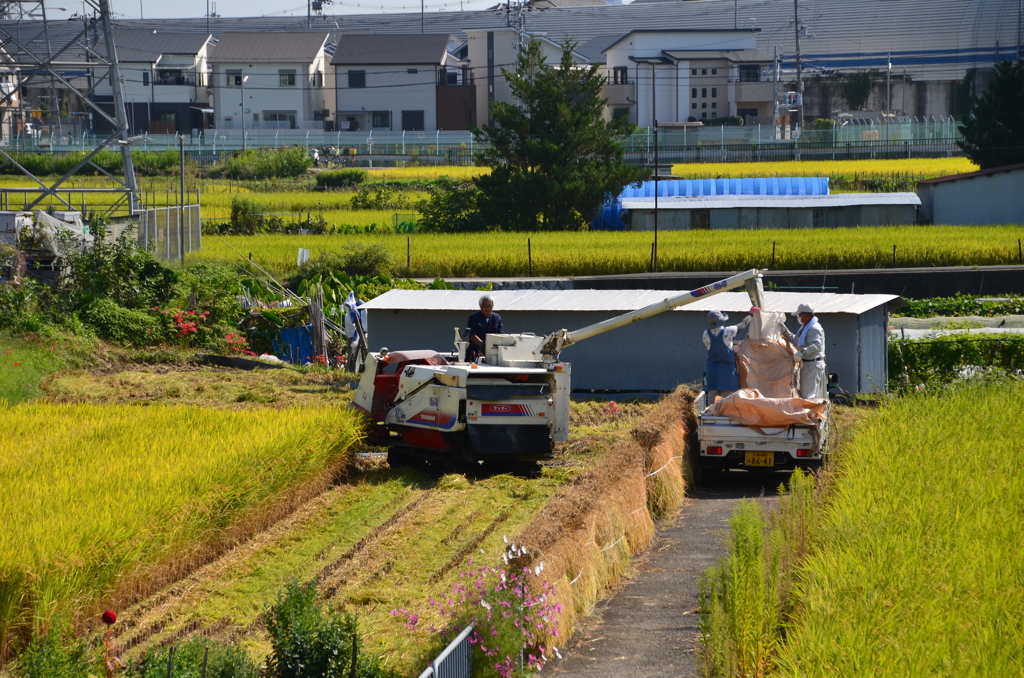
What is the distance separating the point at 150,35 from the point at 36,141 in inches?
656

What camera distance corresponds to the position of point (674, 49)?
79312 millimetres

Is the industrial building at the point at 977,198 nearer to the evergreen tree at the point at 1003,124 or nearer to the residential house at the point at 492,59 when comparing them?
the evergreen tree at the point at 1003,124

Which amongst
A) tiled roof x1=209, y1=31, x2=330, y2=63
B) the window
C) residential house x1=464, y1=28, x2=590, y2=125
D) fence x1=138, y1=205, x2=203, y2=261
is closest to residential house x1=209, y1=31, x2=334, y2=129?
tiled roof x1=209, y1=31, x2=330, y2=63

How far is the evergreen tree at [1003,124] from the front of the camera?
47969 millimetres

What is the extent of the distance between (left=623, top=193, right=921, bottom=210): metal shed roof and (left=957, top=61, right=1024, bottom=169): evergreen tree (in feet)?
21.7

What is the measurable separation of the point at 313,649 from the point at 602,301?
44.5 ft

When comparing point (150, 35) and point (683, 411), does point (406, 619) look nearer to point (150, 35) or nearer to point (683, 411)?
point (683, 411)

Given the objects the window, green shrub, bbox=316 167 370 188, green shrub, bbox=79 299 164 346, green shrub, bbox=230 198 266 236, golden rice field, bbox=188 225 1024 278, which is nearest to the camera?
green shrub, bbox=79 299 164 346

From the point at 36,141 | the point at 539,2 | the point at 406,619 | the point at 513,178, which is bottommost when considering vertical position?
the point at 406,619

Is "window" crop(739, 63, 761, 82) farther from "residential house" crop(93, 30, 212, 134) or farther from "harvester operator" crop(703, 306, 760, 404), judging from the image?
"harvester operator" crop(703, 306, 760, 404)

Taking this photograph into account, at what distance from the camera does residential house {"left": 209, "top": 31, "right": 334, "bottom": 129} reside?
7975cm

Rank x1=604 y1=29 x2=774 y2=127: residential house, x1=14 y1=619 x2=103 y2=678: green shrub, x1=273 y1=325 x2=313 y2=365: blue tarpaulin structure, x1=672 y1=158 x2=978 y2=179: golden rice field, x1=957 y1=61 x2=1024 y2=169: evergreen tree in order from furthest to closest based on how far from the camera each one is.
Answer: x1=604 y1=29 x2=774 y2=127: residential house < x1=672 y1=158 x2=978 y2=179: golden rice field < x1=957 y1=61 x2=1024 y2=169: evergreen tree < x1=273 y1=325 x2=313 y2=365: blue tarpaulin structure < x1=14 y1=619 x2=103 y2=678: green shrub

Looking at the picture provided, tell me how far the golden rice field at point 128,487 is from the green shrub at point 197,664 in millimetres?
1199

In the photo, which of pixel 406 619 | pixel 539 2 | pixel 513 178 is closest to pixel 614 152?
pixel 513 178
